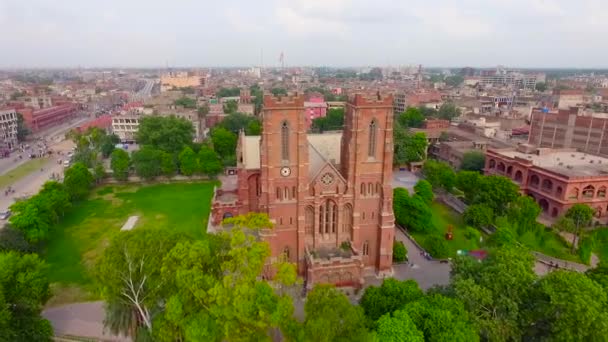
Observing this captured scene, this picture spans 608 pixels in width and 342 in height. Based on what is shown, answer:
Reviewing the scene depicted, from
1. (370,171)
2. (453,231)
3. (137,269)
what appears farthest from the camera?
(453,231)

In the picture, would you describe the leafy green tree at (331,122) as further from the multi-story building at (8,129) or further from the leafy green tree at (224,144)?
the multi-story building at (8,129)

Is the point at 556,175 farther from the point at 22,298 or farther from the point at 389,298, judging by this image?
the point at 22,298

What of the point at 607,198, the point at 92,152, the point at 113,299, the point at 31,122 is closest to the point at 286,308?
the point at 113,299

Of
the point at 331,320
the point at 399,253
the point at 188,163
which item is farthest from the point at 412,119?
the point at 331,320

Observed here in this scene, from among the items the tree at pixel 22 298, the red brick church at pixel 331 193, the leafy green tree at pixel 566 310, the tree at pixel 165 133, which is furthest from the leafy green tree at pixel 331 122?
the tree at pixel 22 298

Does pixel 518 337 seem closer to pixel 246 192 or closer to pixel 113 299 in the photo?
pixel 113 299
